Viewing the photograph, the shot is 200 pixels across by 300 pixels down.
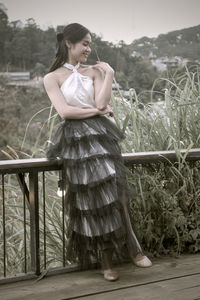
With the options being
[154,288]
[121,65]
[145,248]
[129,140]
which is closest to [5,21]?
[121,65]

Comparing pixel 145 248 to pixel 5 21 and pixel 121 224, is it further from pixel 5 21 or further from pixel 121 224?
pixel 5 21

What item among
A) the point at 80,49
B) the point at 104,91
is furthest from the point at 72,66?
the point at 104,91

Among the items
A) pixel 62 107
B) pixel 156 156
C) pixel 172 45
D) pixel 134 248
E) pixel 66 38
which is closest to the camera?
pixel 62 107

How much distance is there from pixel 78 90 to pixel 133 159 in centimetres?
59

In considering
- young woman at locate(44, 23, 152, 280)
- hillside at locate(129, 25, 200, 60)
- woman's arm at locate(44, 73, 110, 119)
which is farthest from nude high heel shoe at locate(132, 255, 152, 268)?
hillside at locate(129, 25, 200, 60)

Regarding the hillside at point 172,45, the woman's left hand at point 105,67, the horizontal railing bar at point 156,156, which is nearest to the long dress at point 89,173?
the woman's left hand at point 105,67

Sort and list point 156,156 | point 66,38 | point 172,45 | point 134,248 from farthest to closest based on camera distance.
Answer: point 172,45 → point 156,156 → point 134,248 → point 66,38

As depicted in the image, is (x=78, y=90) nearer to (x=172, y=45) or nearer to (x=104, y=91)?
(x=104, y=91)

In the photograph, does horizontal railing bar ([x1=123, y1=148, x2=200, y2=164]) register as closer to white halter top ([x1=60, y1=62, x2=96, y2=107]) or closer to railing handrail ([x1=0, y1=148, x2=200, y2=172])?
railing handrail ([x1=0, y1=148, x2=200, y2=172])

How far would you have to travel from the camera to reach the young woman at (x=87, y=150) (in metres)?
2.65

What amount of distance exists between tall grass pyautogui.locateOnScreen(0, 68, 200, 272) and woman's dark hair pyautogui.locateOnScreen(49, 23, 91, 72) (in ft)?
1.57

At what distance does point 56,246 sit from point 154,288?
2.67ft

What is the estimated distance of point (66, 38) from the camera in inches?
108

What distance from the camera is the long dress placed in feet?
8.70
